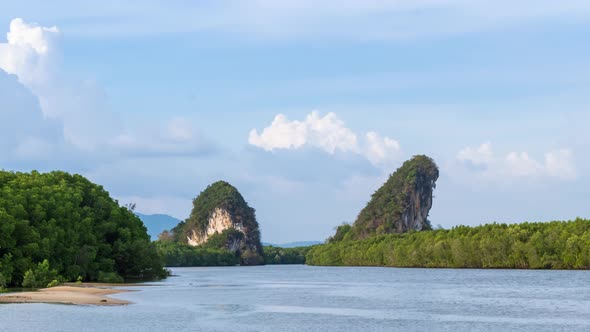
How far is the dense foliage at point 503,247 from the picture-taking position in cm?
13175

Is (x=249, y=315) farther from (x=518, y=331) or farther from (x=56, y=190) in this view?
(x=56, y=190)

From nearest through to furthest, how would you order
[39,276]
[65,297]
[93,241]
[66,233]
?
1. [65,297]
2. [39,276]
3. [66,233]
4. [93,241]

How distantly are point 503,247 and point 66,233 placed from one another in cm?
8289

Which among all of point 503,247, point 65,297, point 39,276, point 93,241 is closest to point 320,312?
point 65,297

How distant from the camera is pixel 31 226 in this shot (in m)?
72.8

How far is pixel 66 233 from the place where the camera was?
260 feet

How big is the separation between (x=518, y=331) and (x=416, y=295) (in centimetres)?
2896

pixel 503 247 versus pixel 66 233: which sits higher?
pixel 503 247

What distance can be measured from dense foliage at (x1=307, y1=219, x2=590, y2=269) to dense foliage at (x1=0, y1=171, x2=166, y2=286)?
60.0 m

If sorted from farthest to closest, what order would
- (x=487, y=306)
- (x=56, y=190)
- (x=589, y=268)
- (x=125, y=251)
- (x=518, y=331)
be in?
(x=589, y=268), (x=125, y=251), (x=56, y=190), (x=487, y=306), (x=518, y=331)

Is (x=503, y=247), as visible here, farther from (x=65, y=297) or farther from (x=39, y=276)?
(x=65, y=297)

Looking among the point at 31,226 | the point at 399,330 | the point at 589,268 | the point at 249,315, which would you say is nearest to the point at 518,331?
the point at 399,330

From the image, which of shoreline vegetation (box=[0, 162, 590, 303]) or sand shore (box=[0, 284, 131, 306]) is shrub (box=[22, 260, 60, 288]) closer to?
shoreline vegetation (box=[0, 162, 590, 303])

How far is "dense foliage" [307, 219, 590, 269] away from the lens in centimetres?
13175
